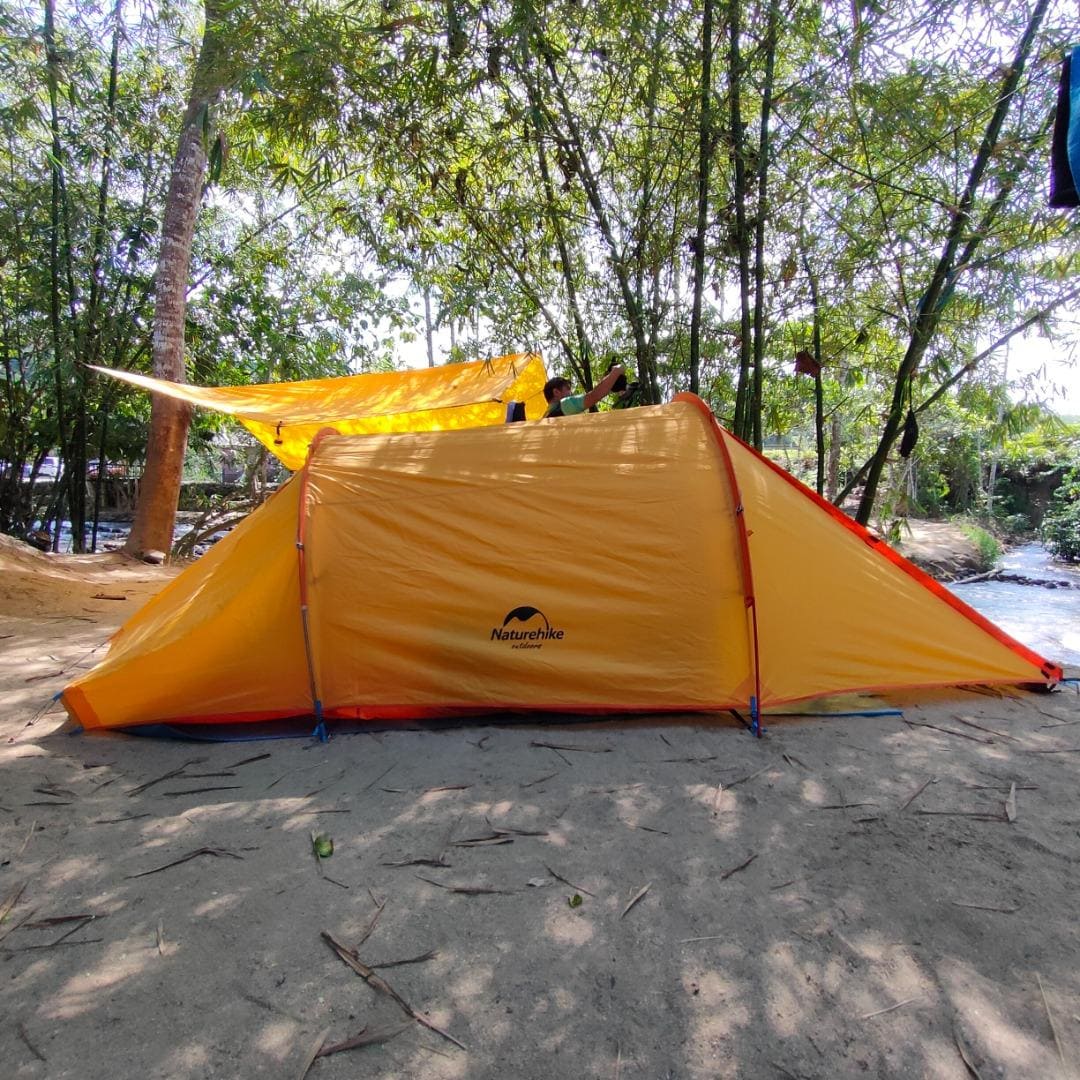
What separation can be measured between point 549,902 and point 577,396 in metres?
2.85

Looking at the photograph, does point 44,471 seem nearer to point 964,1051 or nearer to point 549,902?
point 549,902

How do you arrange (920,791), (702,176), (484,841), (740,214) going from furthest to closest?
(740,214)
(702,176)
(920,791)
(484,841)

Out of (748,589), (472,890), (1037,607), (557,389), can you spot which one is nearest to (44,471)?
(557,389)

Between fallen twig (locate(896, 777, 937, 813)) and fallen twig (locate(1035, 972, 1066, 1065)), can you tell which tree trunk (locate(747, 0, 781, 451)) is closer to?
fallen twig (locate(896, 777, 937, 813))

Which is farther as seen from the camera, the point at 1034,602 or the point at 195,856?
the point at 1034,602

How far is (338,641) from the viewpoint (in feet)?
9.23

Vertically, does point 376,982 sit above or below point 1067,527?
below

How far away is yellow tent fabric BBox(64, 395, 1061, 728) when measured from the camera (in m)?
2.78

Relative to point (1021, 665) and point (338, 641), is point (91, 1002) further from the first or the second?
point (1021, 665)

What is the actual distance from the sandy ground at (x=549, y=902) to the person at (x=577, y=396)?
1879 millimetres

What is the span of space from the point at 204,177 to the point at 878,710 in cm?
724

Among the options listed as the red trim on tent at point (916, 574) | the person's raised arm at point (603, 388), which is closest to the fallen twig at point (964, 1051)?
the red trim on tent at point (916, 574)

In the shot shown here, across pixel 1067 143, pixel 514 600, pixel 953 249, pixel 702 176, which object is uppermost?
pixel 702 176

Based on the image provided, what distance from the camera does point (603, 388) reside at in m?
3.82
